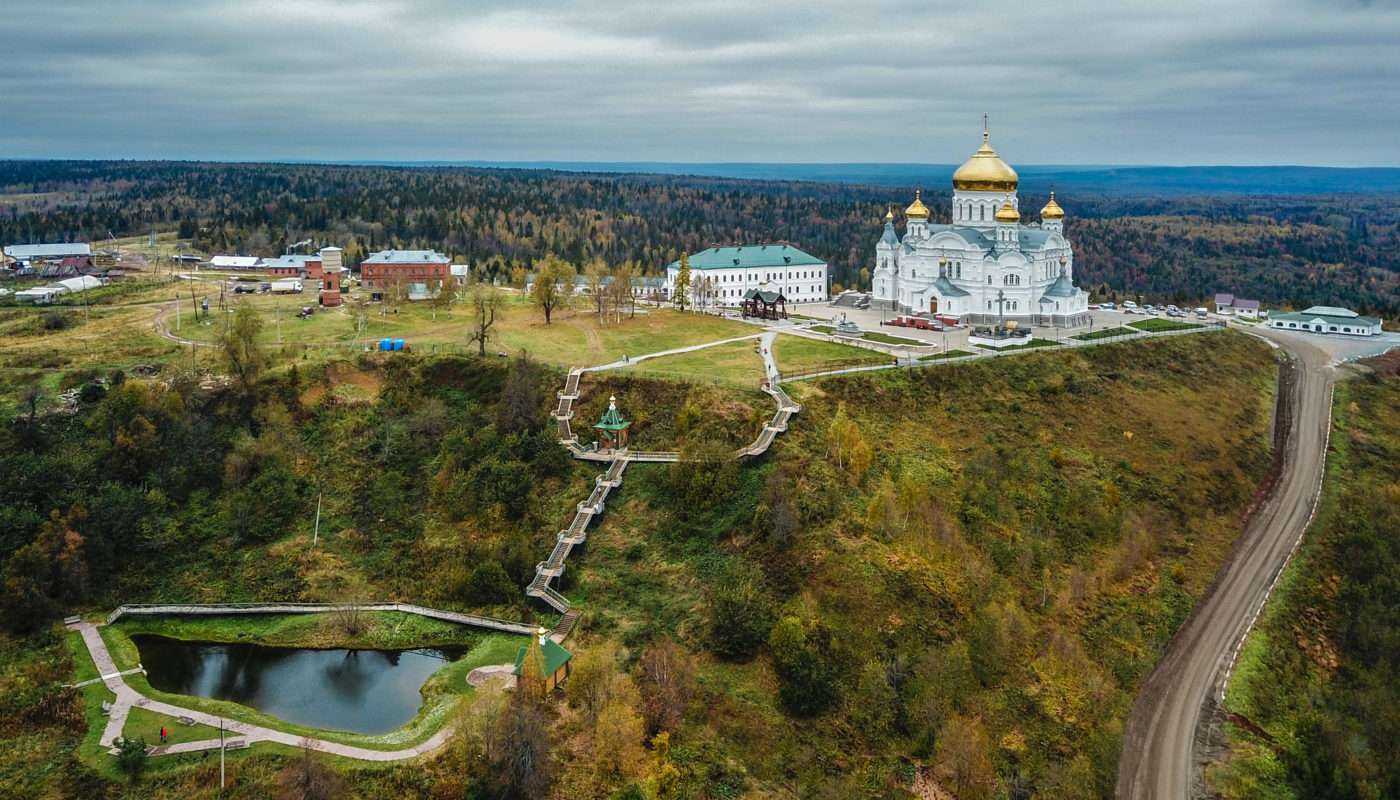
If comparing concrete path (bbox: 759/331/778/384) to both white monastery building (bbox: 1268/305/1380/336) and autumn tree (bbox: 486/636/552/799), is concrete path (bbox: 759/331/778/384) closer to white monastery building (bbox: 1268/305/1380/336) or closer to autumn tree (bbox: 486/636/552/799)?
autumn tree (bbox: 486/636/552/799)

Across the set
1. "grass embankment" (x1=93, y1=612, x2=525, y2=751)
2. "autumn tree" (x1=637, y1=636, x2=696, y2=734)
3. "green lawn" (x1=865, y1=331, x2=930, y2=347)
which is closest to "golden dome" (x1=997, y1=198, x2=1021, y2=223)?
"green lawn" (x1=865, y1=331, x2=930, y2=347)

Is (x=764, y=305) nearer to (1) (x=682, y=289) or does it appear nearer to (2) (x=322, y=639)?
(1) (x=682, y=289)

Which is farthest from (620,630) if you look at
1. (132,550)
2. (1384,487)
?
(1384,487)

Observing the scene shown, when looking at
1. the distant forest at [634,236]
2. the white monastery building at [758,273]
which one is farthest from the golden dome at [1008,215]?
the distant forest at [634,236]

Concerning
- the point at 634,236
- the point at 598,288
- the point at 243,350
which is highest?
the point at 634,236

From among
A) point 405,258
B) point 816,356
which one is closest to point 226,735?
point 816,356
